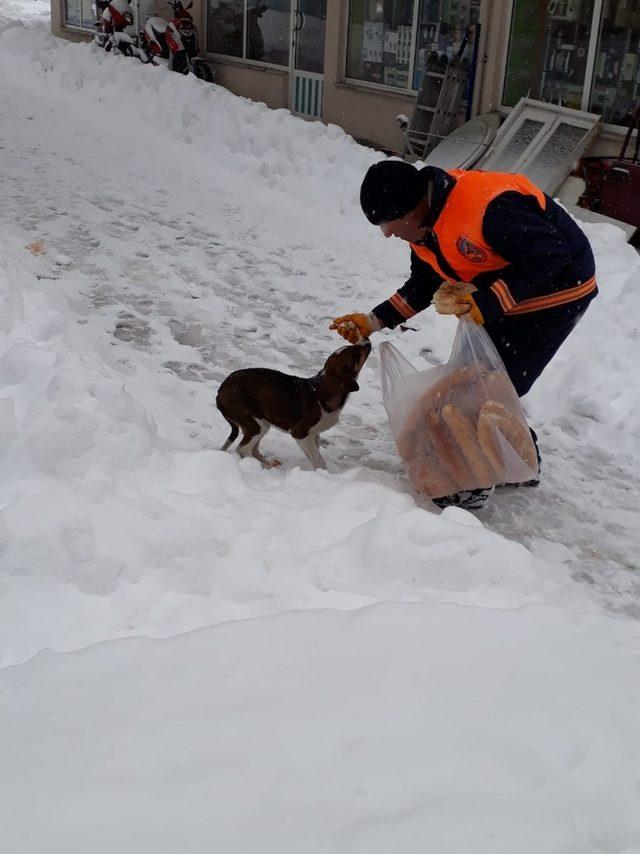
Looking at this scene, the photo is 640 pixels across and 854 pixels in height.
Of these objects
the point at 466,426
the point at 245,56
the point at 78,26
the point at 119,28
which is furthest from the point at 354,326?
the point at 78,26

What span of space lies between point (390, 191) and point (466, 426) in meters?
1.08

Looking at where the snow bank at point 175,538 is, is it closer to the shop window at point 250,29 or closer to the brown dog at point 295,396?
the brown dog at point 295,396

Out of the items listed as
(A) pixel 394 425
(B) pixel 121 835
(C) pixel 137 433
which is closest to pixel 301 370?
(A) pixel 394 425

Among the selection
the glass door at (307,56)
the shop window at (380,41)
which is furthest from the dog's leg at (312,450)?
the glass door at (307,56)

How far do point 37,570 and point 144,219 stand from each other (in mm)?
6267

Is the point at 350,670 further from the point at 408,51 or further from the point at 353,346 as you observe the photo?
the point at 408,51

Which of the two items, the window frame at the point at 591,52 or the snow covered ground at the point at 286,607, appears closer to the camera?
the snow covered ground at the point at 286,607

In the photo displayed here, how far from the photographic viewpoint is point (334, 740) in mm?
2420

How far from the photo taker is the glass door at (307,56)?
13.1m

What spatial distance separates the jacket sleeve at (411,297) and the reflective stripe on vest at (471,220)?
407 mm

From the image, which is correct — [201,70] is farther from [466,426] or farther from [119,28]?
[466,426]

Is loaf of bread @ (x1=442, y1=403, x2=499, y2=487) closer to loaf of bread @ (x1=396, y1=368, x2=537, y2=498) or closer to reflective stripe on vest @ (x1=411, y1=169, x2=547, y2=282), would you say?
loaf of bread @ (x1=396, y1=368, x2=537, y2=498)

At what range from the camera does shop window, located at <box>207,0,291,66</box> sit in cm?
1375

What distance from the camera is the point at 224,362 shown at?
596 cm
